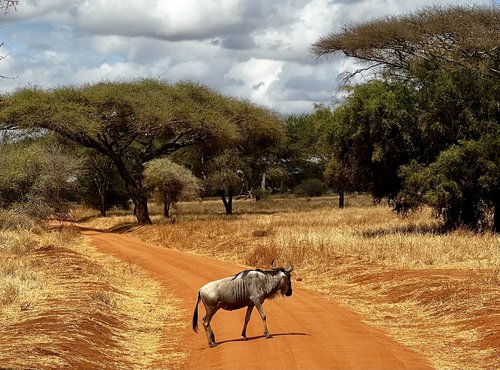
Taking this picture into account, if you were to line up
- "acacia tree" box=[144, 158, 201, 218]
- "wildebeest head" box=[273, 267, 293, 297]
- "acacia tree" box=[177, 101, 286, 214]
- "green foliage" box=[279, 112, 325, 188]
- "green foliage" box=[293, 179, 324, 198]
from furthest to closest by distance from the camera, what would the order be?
"green foliage" box=[293, 179, 324, 198] → "green foliage" box=[279, 112, 325, 188] → "acacia tree" box=[177, 101, 286, 214] → "acacia tree" box=[144, 158, 201, 218] → "wildebeest head" box=[273, 267, 293, 297]

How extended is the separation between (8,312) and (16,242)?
1419 centimetres

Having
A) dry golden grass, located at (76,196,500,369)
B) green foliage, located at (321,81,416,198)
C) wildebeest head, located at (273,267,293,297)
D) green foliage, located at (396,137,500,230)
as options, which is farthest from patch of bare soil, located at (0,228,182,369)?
green foliage, located at (321,81,416,198)

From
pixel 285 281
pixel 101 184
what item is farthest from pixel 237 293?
pixel 101 184

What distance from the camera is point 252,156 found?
190ft

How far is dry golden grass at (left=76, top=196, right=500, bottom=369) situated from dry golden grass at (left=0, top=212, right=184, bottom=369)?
4.30 metres

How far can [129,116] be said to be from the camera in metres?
41.7

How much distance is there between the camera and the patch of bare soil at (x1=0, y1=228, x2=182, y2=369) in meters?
10.0

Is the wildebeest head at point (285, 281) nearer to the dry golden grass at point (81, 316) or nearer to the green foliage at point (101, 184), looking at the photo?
the dry golden grass at point (81, 316)

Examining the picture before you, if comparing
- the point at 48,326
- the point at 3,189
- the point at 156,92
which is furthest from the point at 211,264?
the point at 156,92

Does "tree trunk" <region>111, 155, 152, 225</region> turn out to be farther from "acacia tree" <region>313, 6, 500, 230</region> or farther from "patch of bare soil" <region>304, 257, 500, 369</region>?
"patch of bare soil" <region>304, 257, 500, 369</region>

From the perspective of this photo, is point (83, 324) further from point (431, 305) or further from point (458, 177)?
point (458, 177)

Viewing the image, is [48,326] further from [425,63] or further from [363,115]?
[425,63]

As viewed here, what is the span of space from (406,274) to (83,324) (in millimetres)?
9034

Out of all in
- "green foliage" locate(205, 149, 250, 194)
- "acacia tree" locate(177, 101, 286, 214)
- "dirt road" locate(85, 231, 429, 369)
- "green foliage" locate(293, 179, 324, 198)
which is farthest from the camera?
"green foliage" locate(293, 179, 324, 198)
